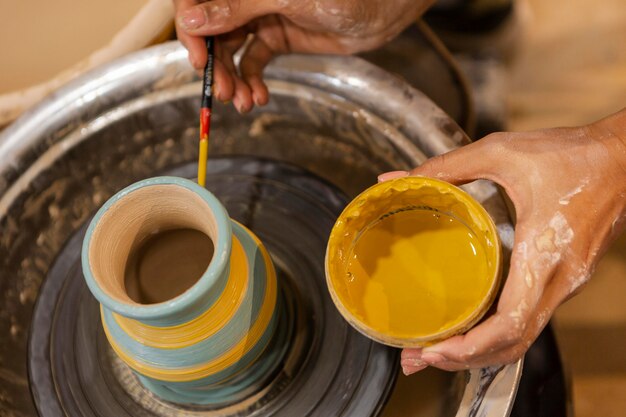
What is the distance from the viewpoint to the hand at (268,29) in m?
1.21

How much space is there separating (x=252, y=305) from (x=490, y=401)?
41 cm

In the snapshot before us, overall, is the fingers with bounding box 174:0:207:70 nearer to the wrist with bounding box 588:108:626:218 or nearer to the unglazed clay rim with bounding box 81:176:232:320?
the unglazed clay rim with bounding box 81:176:232:320

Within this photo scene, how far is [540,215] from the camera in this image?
0.95m

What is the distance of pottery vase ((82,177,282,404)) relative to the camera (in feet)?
3.00

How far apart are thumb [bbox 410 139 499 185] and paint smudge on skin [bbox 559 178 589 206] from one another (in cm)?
11

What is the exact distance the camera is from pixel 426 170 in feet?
3.39

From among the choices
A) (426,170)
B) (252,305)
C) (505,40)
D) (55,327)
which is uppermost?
(426,170)

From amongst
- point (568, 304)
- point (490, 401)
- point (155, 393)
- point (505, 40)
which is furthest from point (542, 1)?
point (155, 393)

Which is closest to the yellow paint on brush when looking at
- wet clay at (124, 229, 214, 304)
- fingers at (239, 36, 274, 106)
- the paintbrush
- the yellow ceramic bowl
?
the paintbrush

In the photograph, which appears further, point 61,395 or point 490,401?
point 61,395

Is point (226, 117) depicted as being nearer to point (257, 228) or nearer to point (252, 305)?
point (257, 228)

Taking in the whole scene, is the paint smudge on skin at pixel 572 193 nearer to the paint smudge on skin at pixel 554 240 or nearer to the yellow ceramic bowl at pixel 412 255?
the paint smudge on skin at pixel 554 240

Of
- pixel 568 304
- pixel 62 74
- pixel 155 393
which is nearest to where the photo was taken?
pixel 155 393

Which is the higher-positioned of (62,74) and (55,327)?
(62,74)
